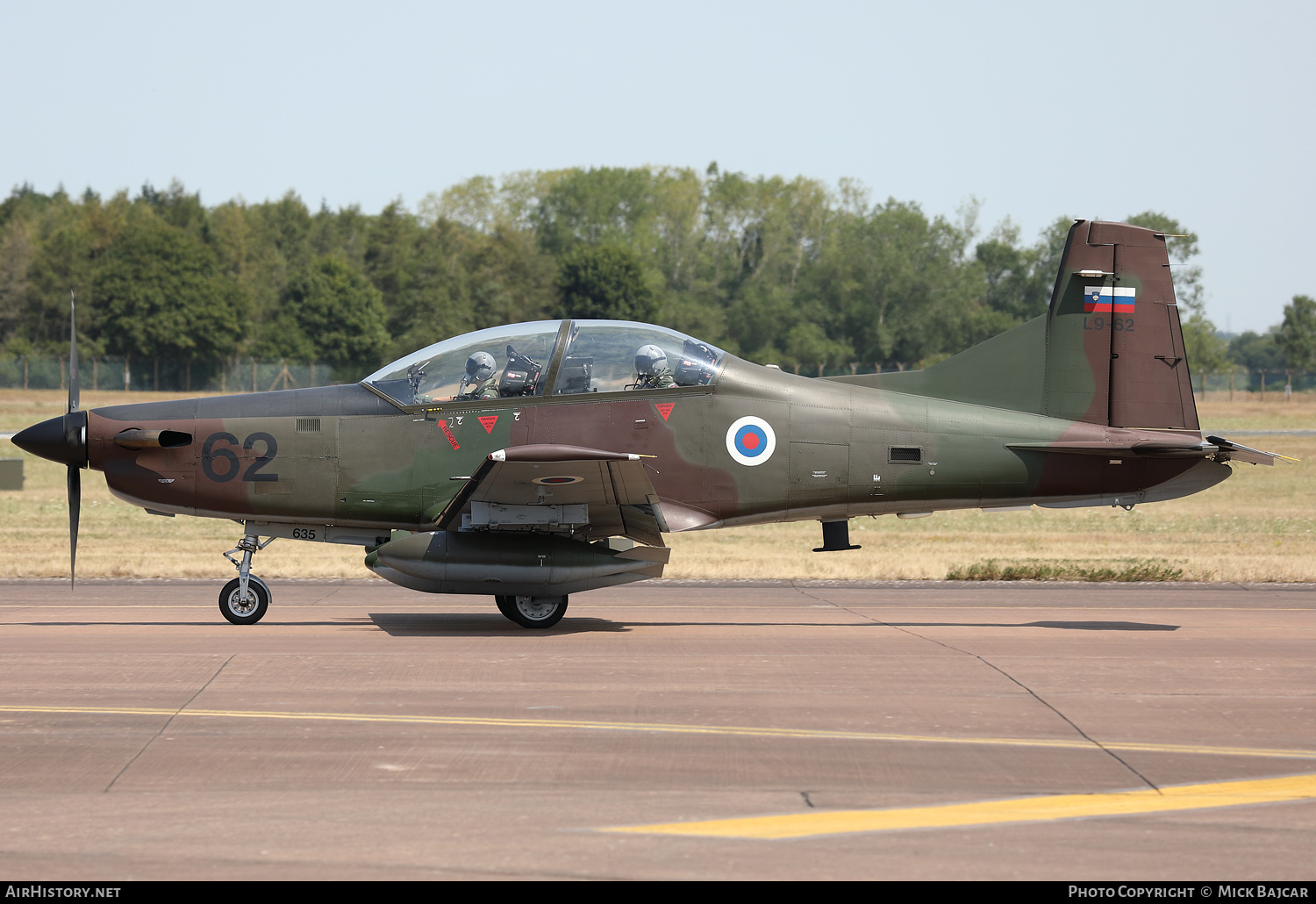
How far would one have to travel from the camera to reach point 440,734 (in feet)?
24.5

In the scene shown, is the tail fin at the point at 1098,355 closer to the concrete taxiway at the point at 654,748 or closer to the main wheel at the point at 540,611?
the concrete taxiway at the point at 654,748

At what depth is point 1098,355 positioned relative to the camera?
39.8 feet

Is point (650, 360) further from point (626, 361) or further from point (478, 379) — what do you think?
point (478, 379)

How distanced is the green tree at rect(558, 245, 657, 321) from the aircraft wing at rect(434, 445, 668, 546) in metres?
79.9

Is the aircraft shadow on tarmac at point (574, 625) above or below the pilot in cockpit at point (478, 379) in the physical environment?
below

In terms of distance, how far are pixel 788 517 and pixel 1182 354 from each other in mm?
4231

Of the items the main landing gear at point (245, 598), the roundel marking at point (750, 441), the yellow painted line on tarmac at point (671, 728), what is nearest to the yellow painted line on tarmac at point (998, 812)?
the yellow painted line on tarmac at point (671, 728)

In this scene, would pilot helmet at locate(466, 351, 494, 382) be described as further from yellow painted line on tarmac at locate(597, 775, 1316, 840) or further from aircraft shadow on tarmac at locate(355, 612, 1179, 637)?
yellow painted line on tarmac at locate(597, 775, 1316, 840)

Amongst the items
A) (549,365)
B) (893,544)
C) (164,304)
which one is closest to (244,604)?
(549,365)

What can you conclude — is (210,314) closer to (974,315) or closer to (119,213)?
(119,213)

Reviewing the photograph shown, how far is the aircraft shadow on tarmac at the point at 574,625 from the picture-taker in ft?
38.1

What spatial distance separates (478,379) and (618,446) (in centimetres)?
141

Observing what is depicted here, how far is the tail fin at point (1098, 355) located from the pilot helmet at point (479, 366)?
368 cm

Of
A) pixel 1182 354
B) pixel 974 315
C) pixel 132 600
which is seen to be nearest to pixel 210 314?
pixel 974 315
